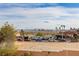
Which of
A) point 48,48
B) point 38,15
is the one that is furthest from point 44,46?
point 38,15

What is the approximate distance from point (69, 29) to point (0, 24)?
0.68 meters

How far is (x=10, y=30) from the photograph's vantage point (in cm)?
259

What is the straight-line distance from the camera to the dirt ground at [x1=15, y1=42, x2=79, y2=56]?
2.54 meters

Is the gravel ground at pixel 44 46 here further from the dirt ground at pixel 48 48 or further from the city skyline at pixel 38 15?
the city skyline at pixel 38 15

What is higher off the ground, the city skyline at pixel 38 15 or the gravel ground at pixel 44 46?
the city skyline at pixel 38 15

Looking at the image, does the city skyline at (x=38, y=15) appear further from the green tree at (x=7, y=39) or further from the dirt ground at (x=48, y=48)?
the dirt ground at (x=48, y=48)

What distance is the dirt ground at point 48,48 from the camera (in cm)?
254

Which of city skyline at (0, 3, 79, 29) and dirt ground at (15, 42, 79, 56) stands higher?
city skyline at (0, 3, 79, 29)

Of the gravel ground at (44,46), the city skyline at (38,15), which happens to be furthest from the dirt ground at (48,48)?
the city skyline at (38,15)

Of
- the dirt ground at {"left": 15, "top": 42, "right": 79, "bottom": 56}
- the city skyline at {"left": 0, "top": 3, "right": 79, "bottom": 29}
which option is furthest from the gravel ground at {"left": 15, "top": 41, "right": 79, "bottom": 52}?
the city skyline at {"left": 0, "top": 3, "right": 79, "bottom": 29}

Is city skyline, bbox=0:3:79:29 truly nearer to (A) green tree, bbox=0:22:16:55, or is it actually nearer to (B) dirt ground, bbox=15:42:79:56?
(A) green tree, bbox=0:22:16:55

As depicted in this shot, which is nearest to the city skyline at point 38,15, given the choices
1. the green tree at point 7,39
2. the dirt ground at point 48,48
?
the green tree at point 7,39

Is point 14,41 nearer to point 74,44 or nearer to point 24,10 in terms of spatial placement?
point 24,10

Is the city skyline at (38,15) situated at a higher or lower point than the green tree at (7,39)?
higher
